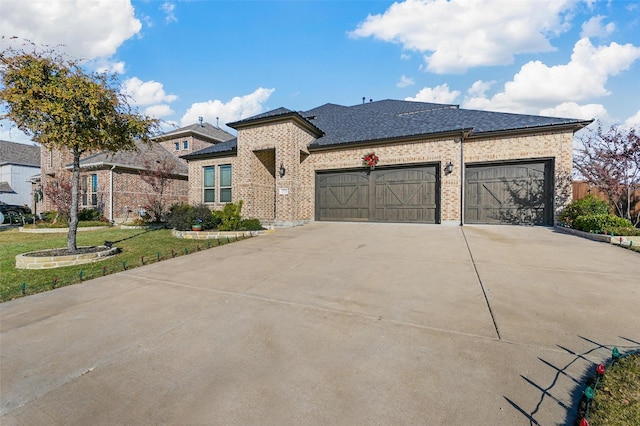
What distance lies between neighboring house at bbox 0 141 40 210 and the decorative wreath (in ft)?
99.7

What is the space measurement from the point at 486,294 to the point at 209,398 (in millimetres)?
3532

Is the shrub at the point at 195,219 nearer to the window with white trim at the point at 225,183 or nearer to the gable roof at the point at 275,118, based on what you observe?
the window with white trim at the point at 225,183

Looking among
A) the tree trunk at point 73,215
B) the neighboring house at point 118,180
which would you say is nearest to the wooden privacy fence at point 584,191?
the tree trunk at point 73,215

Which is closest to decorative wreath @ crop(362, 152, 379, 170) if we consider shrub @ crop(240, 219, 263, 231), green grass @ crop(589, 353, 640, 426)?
shrub @ crop(240, 219, 263, 231)

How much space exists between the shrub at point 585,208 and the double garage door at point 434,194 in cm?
92

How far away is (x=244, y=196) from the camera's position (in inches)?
500

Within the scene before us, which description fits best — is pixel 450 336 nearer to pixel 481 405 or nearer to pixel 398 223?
pixel 481 405

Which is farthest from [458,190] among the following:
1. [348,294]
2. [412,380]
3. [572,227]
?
[412,380]

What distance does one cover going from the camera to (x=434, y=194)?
36.9 ft

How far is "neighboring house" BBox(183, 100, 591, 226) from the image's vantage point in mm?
10539

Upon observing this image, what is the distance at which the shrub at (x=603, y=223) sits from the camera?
7.40 meters

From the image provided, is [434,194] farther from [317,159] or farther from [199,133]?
[199,133]

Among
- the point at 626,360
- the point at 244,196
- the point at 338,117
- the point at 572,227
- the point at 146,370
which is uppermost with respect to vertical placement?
the point at 338,117

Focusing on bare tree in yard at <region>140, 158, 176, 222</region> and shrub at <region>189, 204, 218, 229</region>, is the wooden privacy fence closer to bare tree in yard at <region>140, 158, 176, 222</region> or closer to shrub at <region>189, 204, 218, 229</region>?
shrub at <region>189, 204, 218, 229</region>
